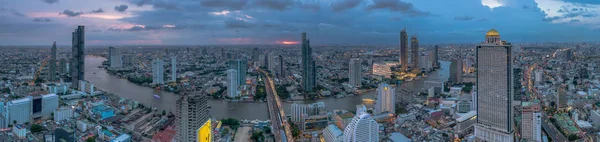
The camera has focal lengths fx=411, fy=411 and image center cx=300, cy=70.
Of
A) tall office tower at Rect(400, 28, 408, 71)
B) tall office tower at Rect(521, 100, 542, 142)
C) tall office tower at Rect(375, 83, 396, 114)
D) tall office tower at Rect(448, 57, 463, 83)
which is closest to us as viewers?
tall office tower at Rect(521, 100, 542, 142)

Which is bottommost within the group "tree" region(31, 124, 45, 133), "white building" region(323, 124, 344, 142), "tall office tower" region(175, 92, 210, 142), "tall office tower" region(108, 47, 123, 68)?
"tree" region(31, 124, 45, 133)

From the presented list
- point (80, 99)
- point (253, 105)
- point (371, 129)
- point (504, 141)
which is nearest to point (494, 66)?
point (504, 141)

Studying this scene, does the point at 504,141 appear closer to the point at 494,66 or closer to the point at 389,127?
the point at 494,66

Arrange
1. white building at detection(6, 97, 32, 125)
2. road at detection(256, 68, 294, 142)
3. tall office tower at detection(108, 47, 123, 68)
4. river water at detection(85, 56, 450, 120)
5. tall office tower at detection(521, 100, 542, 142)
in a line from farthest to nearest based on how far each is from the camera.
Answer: tall office tower at detection(108, 47, 123, 68), river water at detection(85, 56, 450, 120), white building at detection(6, 97, 32, 125), road at detection(256, 68, 294, 142), tall office tower at detection(521, 100, 542, 142)

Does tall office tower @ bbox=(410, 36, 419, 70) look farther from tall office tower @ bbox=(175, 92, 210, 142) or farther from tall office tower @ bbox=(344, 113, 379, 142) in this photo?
tall office tower @ bbox=(175, 92, 210, 142)

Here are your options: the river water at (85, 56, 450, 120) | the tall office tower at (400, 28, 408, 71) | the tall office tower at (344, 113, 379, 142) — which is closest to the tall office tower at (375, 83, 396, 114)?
the river water at (85, 56, 450, 120)

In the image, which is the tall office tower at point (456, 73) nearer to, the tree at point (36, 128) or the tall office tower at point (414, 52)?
A: the tall office tower at point (414, 52)

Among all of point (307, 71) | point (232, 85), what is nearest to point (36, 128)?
point (232, 85)
